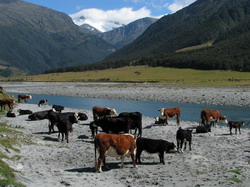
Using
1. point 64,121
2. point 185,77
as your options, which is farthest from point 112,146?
point 185,77

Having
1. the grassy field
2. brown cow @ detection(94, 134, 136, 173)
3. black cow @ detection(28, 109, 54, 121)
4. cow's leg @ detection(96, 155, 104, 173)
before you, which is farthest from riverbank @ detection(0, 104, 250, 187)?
the grassy field

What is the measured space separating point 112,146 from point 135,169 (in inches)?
57.6

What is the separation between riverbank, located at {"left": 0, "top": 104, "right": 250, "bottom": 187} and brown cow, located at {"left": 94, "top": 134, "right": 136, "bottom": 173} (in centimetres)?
68

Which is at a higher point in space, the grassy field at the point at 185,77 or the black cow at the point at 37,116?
the grassy field at the point at 185,77

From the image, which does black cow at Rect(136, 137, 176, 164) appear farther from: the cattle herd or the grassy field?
the grassy field

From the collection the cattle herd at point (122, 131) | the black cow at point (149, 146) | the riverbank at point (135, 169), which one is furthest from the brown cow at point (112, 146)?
the black cow at point (149, 146)

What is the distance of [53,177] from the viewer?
1166 centimetres

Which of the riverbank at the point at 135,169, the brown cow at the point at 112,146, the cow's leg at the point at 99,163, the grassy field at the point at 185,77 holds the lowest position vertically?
the riverbank at the point at 135,169

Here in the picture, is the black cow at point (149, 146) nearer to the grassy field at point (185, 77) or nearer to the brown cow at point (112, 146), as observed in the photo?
the brown cow at point (112, 146)

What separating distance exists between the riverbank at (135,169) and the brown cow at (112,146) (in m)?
0.68

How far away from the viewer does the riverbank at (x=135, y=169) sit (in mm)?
11445

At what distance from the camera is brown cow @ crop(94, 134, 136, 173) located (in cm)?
1276

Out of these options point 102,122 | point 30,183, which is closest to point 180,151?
point 102,122

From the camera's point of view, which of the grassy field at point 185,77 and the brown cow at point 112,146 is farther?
the grassy field at point 185,77
